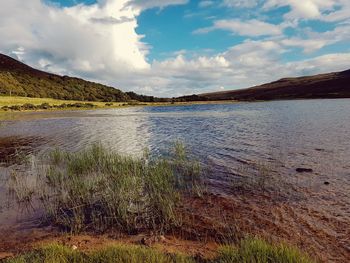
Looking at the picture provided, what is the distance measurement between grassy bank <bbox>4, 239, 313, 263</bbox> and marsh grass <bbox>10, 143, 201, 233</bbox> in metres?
2.91

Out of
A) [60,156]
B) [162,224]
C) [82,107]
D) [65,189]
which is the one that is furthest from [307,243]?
[82,107]

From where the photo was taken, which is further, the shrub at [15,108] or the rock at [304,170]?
the shrub at [15,108]

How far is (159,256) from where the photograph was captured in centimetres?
725

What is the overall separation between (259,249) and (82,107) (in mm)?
123477

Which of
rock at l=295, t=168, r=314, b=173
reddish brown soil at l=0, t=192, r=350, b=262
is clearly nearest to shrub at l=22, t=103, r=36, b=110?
rock at l=295, t=168, r=314, b=173

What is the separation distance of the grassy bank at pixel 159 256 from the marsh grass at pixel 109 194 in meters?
2.91

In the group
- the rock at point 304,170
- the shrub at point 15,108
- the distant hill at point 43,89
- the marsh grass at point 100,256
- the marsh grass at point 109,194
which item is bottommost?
the rock at point 304,170

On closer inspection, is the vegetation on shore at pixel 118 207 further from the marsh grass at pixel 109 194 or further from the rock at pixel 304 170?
the rock at pixel 304 170

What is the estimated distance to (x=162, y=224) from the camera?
1050 centimetres

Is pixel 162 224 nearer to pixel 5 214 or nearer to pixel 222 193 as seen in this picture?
pixel 222 193

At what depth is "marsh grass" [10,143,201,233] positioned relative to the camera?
1098 centimetres

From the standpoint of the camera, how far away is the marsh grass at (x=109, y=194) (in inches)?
432

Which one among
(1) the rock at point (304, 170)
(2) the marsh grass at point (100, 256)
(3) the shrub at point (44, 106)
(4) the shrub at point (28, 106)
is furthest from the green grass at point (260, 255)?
(3) the shrub at point (44, 106)

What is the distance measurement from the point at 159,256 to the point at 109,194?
236 inches
